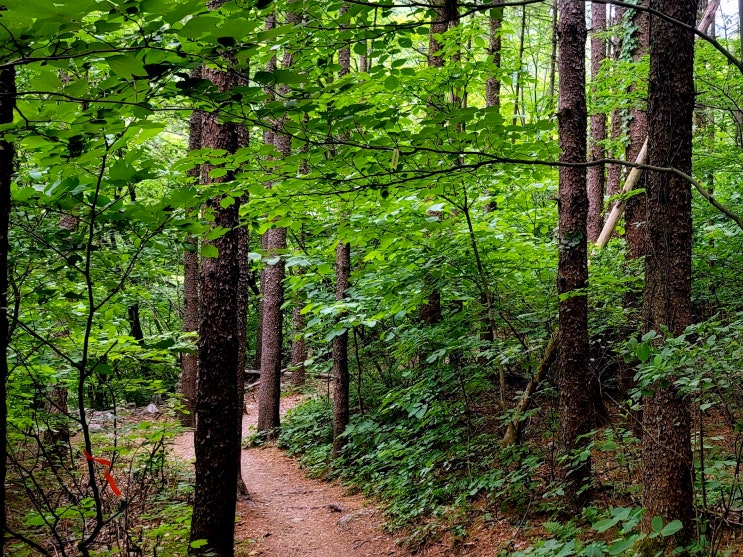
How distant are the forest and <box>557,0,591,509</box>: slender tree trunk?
0.02m

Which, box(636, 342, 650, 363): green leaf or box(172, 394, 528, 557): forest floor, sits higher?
box(636, 342, 650, 363): green leaf

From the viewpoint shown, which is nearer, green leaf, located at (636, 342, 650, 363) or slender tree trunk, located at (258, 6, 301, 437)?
green leaf, located at (636, 342, 650, 363)

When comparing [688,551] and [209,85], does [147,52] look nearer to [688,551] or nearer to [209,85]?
[209,85]

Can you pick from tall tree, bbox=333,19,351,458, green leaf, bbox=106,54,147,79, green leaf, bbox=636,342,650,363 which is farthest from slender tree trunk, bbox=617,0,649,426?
green leaf, bbox=106,54,147,79

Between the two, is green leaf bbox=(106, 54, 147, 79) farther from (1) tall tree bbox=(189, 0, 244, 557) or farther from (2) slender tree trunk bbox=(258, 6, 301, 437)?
(2) slender tree trunk bbox=(258, 6, 301, 437)

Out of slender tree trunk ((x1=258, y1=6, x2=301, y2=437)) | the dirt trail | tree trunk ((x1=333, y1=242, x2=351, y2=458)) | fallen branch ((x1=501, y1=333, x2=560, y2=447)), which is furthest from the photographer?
slender tree trunk ((x1=258, y1=6, x2=301, y2=437))

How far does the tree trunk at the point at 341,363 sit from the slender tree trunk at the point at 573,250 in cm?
506

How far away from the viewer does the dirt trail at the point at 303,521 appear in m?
6.76

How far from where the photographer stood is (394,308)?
6.06 meters

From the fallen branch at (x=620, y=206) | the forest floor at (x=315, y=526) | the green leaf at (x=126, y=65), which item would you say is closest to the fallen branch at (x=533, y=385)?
the forest floor at (x=315, y=526)

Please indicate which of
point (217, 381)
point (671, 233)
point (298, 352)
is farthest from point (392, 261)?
point (298, 352)

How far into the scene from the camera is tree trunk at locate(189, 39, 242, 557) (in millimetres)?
5266

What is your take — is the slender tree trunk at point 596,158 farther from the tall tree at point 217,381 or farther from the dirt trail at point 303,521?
the tall tree at point 217,381

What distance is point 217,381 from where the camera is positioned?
17.3 feet
